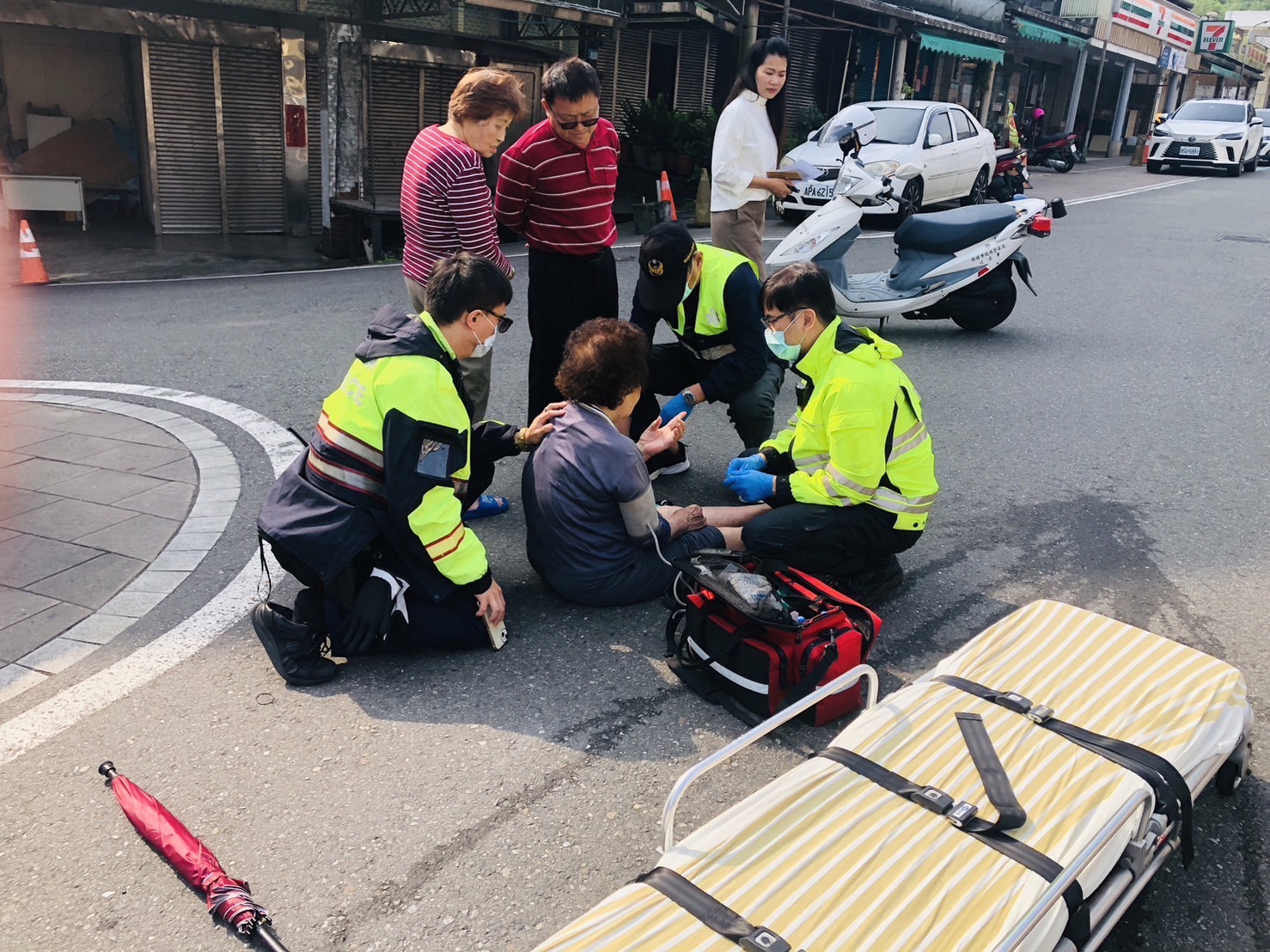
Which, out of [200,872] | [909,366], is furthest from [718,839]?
[909,366]

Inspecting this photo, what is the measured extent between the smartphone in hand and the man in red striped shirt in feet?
5.70

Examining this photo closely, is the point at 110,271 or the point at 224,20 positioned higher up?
the point at 224,20

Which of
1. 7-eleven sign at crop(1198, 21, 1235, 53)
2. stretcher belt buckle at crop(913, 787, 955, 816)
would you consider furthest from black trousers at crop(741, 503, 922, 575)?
7-eleven sign at crop(1198, 21, 1235, 53)

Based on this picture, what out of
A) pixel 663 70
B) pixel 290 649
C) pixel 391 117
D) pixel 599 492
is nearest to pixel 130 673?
pixel 290 649

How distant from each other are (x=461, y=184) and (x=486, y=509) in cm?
146

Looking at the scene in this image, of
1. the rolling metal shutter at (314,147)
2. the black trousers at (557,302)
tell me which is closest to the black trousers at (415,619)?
the black trousers at (557,302)

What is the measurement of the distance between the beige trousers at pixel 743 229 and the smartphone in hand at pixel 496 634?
323cm

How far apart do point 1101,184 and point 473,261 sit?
22849mm

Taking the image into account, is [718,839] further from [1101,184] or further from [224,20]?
[1101,184]

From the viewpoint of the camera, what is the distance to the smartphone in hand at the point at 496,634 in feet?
11.4

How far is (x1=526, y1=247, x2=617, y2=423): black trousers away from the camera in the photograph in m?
4.88

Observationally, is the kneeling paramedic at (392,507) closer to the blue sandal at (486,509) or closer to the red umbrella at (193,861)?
the red umbrella at (193,861)

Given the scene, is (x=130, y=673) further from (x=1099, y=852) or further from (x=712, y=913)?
(x=1099, y=852)

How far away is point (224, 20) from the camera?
12.5 metres
